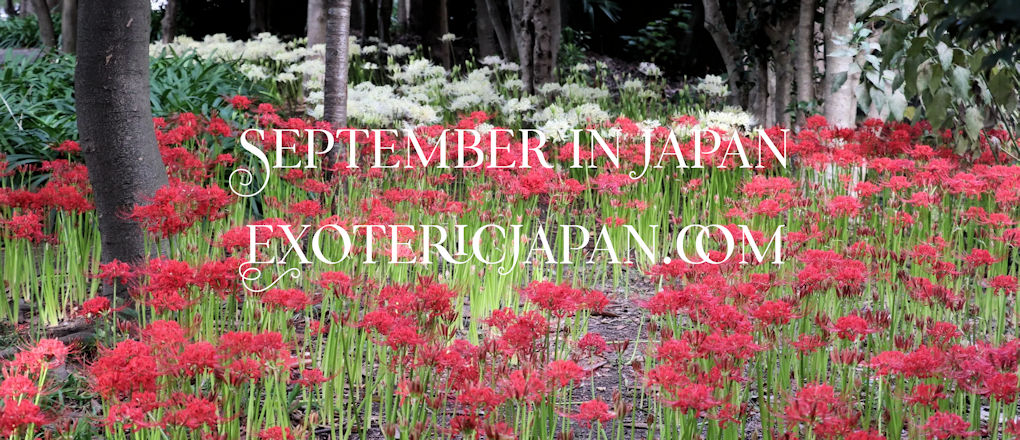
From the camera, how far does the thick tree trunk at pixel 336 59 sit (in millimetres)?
5859

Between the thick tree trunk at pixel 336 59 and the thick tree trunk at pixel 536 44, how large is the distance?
220 cm

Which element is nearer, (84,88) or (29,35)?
(84,88)

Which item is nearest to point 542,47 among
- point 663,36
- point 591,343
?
point 591,343

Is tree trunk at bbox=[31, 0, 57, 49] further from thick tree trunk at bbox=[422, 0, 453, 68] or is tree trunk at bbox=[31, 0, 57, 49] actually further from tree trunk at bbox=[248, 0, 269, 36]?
thick tree trunk at bbox=[422, 0, 453, 68]

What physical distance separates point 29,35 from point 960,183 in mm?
17509

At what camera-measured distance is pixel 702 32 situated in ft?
44.8

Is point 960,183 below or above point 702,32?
below

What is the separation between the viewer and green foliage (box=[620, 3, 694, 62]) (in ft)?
47.3

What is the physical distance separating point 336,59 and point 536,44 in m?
2.49

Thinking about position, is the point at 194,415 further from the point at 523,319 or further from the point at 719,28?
the point at 719,28

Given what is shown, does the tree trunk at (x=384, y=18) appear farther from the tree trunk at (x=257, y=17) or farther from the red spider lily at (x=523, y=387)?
the red spider lily at (x=523, y=387)

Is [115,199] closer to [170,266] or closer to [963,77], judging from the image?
[170,266]

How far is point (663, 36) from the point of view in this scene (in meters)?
14.9

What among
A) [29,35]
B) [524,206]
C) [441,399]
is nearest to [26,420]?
[441,399]
